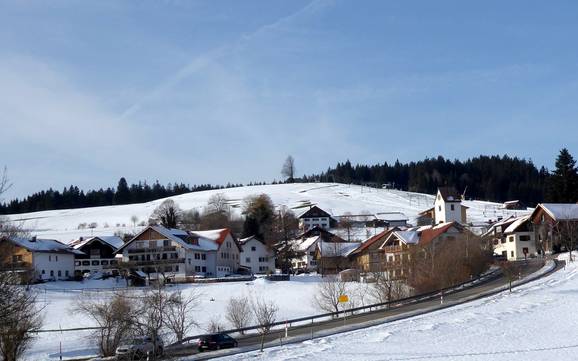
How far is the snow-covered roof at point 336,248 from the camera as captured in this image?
107 m

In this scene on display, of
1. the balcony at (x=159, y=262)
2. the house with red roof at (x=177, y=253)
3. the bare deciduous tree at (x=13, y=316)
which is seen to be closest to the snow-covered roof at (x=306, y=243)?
the house with red roof at (x=177, y=253)

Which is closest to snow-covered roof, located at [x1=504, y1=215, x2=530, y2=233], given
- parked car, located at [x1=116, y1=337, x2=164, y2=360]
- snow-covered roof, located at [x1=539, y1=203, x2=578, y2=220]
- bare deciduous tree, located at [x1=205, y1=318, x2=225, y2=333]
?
snow-covered roof, located at [x1=539, y1=203, x2=578, y2=220]

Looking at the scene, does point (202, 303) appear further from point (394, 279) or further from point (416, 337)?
point (416, 337)

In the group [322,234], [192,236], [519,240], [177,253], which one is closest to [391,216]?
[322,234]

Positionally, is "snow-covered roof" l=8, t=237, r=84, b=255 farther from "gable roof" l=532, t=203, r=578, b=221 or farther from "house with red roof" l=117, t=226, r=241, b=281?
"gable roof" l=532, t=203, r=578, b=221

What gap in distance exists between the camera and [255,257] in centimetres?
11488

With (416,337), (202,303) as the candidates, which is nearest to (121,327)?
(416,337)

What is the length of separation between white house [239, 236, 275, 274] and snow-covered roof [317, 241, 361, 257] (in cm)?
800

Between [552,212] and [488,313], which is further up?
[552,212]

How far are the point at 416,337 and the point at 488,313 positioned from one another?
869cm

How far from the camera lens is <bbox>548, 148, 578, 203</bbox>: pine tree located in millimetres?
108125

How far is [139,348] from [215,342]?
4.12 metres

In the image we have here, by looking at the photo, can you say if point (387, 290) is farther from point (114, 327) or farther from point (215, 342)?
point (215, 342)

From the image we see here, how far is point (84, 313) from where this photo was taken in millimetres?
60812
